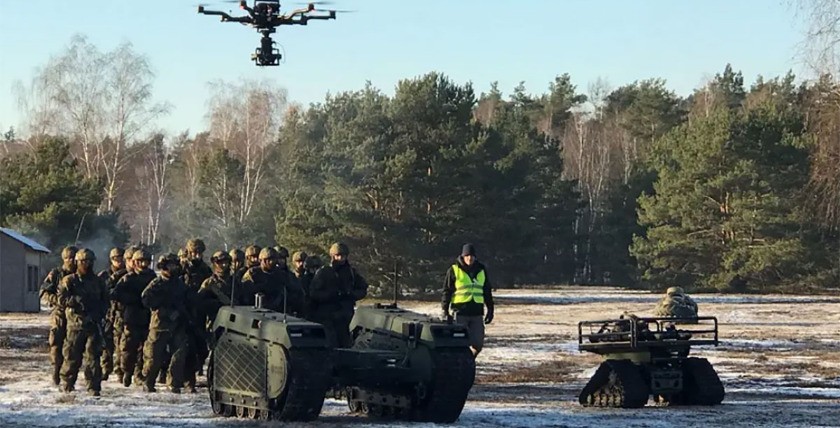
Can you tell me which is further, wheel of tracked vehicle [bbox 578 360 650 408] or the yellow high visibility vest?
the yellow high visibility vest

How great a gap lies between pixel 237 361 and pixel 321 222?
43.0 meters

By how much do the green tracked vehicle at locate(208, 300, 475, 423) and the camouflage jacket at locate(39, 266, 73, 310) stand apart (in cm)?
342

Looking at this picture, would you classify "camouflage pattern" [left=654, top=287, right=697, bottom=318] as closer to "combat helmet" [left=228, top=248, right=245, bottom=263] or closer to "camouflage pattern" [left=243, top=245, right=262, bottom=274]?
"combat helmet" [left=228, top=248, right=245, bottom=263]

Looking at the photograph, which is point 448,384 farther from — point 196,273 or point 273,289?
point 196,273

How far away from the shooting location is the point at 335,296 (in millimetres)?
17641

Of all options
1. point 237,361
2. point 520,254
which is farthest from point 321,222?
point 237,361

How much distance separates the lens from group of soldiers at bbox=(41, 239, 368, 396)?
58.2 ft

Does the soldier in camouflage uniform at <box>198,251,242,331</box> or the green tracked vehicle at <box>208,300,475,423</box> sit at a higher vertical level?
Result: the soldier in camouflage uniform at <box>198,251,242,331</box>

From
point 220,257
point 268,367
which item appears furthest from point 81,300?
point 268,367

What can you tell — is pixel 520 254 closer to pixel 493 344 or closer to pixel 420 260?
pixel 420 260

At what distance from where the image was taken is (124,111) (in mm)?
74625

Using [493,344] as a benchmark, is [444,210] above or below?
above

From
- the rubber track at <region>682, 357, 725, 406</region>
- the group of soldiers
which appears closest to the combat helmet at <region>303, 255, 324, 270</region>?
the group of soldiers

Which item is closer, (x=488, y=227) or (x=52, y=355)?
(x=52, y=355)
